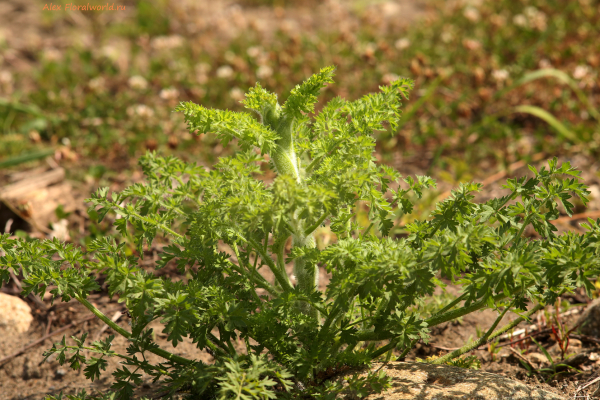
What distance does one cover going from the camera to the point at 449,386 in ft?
7.54

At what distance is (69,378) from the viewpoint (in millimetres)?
3061

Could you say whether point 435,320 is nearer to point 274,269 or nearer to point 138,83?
point 274,269

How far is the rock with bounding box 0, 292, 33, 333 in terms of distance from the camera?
3.39 meters

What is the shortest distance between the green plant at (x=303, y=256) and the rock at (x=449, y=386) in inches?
4.7

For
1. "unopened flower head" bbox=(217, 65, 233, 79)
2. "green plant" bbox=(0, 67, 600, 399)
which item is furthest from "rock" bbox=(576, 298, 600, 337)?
"unopened flower head" bbox=(217, 65, 233, 79)

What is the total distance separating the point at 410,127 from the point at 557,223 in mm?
1939

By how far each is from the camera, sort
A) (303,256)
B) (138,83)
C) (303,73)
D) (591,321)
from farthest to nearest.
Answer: (303,73)
(138,83)
(591,321)
(303,256)

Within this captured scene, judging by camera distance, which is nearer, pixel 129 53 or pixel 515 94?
pixel 515 94

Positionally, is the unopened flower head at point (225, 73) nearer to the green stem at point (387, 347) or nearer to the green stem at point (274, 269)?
the green stem at point (274, 269)

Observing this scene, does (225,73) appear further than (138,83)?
Yes

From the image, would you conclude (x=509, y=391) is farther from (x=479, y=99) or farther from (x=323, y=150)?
(x=479, y=99)

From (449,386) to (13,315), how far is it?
2673 mm

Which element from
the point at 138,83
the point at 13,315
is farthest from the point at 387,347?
the point at 138,83

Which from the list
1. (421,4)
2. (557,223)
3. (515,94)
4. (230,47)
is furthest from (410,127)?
(421,4)
